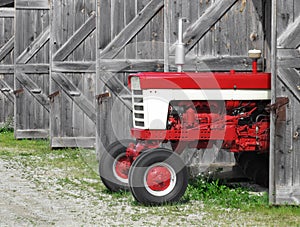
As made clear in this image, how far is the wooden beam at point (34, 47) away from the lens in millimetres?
18344

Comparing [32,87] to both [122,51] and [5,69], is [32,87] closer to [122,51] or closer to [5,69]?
[5,69]

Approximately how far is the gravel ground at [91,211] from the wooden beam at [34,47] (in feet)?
26.1

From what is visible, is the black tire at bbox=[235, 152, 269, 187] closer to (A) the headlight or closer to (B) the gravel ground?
(B) the gravel ground

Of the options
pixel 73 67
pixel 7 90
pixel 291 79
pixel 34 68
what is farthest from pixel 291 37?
pixel 7 90

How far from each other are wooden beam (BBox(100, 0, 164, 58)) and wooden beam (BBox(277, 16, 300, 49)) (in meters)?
4.59

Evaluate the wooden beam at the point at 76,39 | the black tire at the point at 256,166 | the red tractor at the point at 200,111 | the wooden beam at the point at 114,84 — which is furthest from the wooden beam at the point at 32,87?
the red tractor at the point at 200,111

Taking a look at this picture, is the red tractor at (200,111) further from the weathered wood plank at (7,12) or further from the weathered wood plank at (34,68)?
the weathered wood plank at (7,12)

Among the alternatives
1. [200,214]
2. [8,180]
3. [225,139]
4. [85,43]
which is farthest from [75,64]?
[200,214]

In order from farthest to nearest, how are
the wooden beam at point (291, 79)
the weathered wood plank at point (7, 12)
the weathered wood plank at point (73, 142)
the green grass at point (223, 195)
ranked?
the weathered wood plank at point (7, 12), the weathered wood plank at point (73, 142), the green grass at point (223, 195), the wooden beam at point (291, 79)

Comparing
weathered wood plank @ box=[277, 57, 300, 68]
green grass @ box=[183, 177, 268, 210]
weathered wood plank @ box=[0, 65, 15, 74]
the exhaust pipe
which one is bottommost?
green grass @ box=[183, 177, 268, 210]

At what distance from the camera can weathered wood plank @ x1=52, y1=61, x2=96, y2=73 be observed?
51.0ft

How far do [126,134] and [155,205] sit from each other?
4.14m

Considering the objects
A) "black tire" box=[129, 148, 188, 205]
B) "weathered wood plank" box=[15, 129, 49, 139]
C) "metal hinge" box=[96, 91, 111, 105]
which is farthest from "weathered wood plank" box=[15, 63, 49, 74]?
"black tire" box=[129, 148, 188, 205]

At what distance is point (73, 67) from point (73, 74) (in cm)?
13
